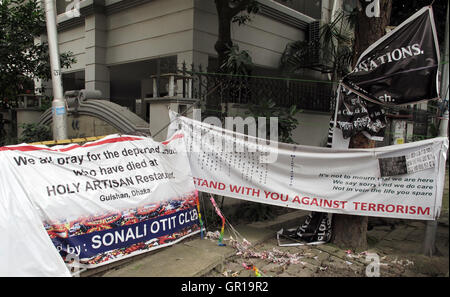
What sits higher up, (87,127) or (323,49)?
(323,49)

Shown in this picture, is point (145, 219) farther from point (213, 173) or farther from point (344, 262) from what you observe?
point (344, 262)

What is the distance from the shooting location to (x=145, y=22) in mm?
9562

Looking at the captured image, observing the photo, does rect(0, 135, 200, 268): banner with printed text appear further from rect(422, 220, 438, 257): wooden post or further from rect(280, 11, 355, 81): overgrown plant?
rect(280, 11, 355, 81): overgrown plant

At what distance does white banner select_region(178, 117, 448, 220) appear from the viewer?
414 centimetres

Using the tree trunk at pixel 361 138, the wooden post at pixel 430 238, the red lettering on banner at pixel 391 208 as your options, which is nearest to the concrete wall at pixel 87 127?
the tree trunk at pixel 361 138

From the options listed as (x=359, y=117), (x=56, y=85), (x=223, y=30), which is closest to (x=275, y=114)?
(x=359, y=117)

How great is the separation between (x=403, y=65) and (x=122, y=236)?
412 centimetres

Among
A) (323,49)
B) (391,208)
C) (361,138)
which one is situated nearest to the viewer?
(391,208)

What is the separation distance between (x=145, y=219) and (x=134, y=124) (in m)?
2.32

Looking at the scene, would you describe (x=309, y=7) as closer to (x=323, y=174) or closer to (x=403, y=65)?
(x=403, y=65)

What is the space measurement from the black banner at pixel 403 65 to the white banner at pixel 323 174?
27.2 inches

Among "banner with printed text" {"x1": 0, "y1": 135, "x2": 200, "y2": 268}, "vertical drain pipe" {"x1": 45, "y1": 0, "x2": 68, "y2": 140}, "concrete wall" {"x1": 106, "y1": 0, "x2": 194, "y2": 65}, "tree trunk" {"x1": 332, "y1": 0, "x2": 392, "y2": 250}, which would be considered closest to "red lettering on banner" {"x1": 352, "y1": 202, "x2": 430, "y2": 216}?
"tree trunk" {"x1": 332, "y1": 0, "x2": 392, "y2": 250}

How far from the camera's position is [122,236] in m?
3.84
